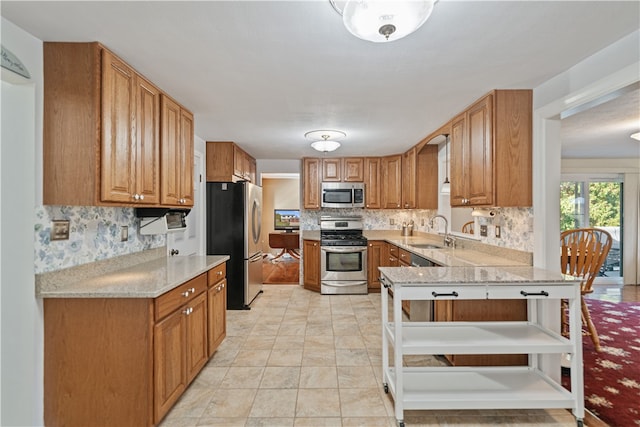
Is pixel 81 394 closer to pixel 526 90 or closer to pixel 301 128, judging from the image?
pixel 301 128

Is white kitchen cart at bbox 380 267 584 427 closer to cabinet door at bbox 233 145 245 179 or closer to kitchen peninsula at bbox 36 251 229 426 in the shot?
kitchen peninsula at bbox 36 251 229 426

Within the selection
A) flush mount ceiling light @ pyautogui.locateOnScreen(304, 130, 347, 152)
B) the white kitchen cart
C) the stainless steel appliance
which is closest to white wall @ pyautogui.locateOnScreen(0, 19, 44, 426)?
the white kitchen cart

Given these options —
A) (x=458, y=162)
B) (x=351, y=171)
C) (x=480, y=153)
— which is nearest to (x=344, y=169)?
(x=351, y=171)

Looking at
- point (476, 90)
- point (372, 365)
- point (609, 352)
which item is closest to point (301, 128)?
point (476, 90)

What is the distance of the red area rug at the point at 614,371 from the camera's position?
6.87ft

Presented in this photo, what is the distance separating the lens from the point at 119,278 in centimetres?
209

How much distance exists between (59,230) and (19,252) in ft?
0.79

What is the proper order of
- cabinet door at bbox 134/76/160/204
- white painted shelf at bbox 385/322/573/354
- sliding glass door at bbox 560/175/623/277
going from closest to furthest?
1. white painted shelf at bbox 385/322/573/354
2. cabinet door at bbox 134/76/160/204
3. sliding glass door at bbox 560/175/623/277

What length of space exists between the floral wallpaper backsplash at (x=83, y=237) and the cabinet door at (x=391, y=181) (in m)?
3.78

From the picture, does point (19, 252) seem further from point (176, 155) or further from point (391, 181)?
point (391, 181)

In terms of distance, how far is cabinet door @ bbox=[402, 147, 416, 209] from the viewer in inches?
191

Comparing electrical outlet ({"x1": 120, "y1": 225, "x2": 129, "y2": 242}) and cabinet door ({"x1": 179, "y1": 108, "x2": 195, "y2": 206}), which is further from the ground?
cabinet door ({"x1": 179, "y1": 108, "x2": 195, "y2": 206})

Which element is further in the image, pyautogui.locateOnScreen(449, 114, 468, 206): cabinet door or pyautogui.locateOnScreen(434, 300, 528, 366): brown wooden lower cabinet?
pyautogui.locateOnScreen(449, 114, 468, 206): cabinet door

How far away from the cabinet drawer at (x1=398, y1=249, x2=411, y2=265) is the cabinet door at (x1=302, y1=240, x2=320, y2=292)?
1427 mm
